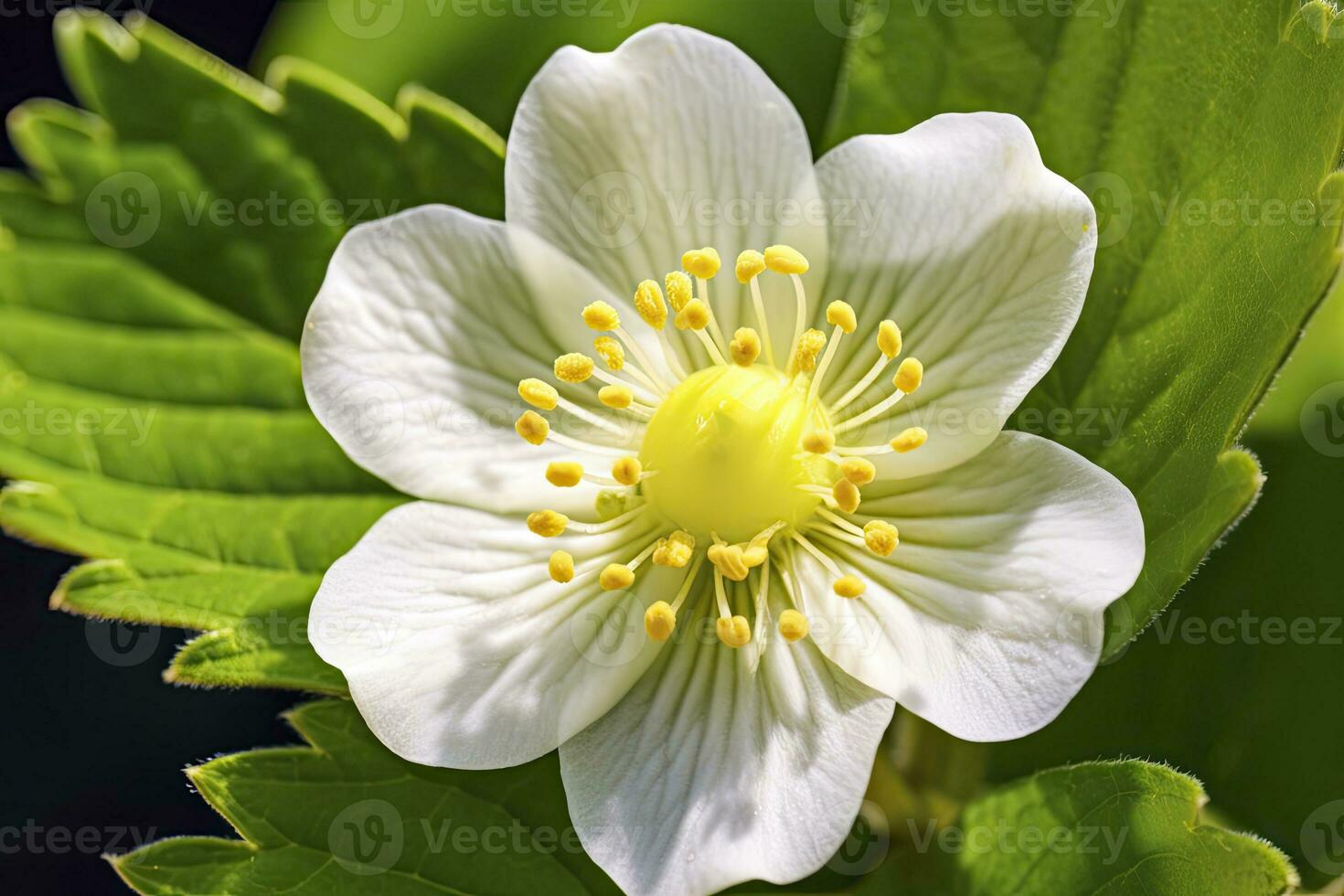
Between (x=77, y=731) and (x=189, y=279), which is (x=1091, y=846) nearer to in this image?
(x=189, y=279)

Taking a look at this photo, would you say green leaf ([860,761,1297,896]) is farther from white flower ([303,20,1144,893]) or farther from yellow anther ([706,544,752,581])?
yellow anther ([706,544,752,581])

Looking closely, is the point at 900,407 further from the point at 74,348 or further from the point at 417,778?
the point at 74,348

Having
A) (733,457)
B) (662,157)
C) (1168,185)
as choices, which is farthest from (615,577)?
(1168,185)

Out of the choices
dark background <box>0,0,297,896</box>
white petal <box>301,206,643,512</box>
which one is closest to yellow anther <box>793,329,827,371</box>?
white petal <box>301,206,643,512</box>

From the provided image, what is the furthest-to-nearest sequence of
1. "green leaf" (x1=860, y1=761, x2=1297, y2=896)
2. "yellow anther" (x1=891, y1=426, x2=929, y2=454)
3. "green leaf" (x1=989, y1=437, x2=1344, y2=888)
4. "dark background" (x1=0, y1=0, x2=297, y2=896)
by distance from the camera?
"dark background" (x1=0, y1=0, x2=297, y2=896), "green leaf" (x1=989, y1=437, x2=1344, y2=888), "yellow anther" (x1=891, y1=426, x2=929, y2=454), "green leaf" (x1=860, y1=761, x2=1297, y2=896)

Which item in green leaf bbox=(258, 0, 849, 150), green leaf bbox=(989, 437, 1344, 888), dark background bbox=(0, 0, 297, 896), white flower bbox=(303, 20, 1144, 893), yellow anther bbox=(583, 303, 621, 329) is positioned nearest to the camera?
white flower bbox=(303, 20, 1144, 893)

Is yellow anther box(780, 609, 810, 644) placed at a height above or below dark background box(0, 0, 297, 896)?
above

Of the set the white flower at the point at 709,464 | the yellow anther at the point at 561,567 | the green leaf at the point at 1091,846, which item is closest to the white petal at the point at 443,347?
the white flower at the point at 709,464
